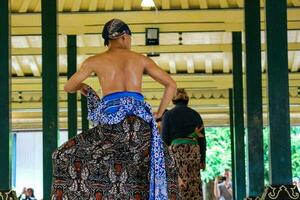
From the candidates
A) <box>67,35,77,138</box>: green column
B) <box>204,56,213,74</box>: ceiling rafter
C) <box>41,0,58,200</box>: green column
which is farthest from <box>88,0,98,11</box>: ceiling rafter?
<box>204,56,213,74</box>: ceiling rafter

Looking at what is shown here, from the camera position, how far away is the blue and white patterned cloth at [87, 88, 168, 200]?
5.63m

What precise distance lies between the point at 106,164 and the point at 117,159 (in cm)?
8

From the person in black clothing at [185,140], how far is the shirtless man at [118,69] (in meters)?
3.48

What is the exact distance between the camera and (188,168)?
9594mm

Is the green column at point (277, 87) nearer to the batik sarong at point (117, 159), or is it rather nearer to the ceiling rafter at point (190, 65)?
the batik sarong at point (117, 159)

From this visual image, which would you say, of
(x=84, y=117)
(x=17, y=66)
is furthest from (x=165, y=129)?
(x=17, y=66)

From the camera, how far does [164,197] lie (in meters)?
5.65

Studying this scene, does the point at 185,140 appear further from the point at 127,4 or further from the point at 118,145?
the point at 127,4

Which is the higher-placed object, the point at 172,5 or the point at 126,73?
the point at 172,5

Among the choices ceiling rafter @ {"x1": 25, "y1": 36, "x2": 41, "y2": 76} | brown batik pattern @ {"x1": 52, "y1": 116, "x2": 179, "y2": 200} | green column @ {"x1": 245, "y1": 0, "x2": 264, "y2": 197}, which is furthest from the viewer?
ceiling rafter @ {"x1": 25, "y1": 36, "x2": 41, "y2": 76}

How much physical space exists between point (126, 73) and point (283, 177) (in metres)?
2.79

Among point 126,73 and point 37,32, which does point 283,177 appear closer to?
point 126,73

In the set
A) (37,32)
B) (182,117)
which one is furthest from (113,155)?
Result: (37,32)

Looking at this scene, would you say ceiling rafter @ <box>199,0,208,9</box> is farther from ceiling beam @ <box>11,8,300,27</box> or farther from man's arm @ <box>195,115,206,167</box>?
man's arm @ <box>195,115,206,167</box>
